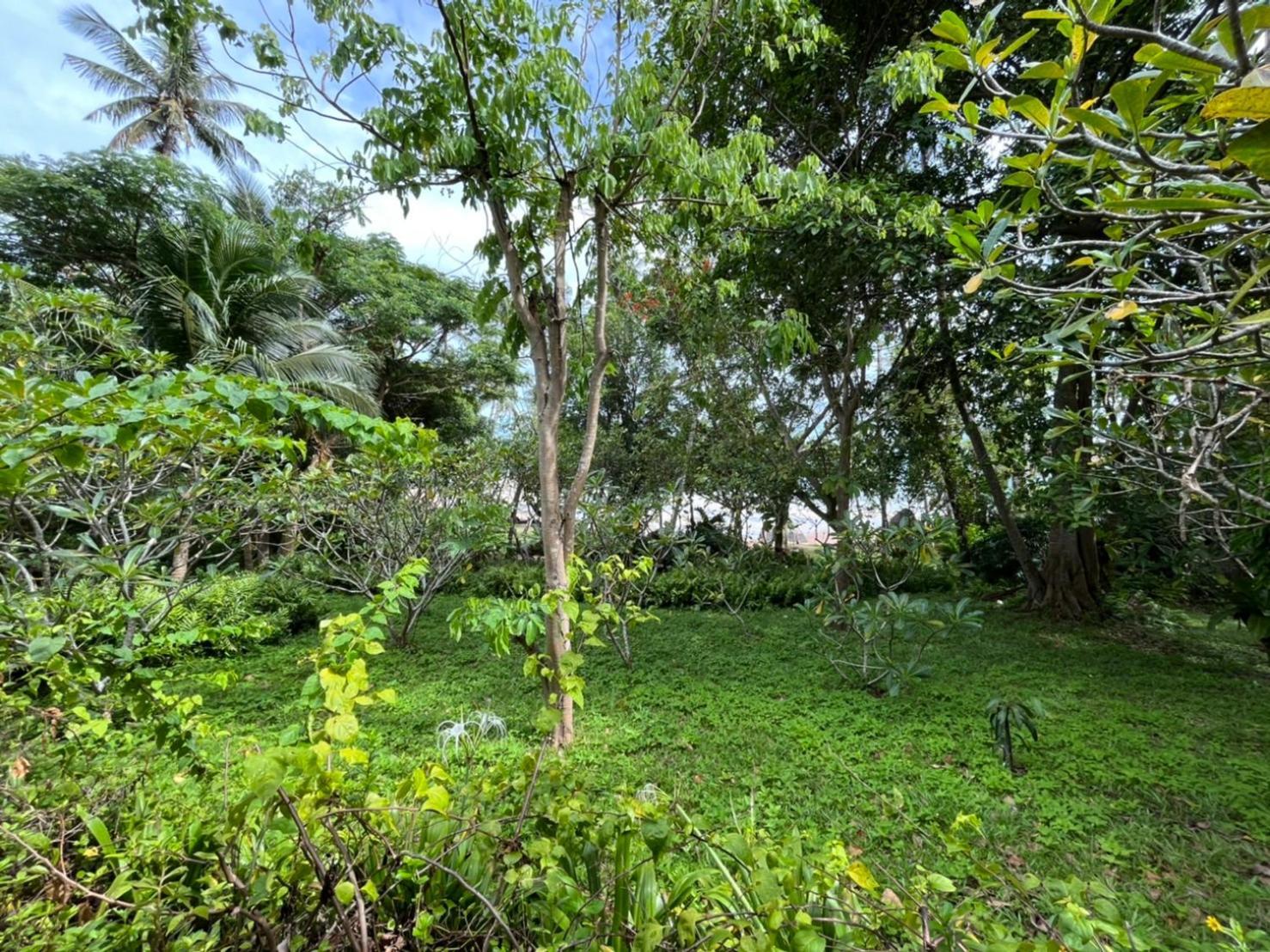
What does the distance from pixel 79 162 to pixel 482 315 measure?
968 centimetres

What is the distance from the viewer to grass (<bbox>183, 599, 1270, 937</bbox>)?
198 cm

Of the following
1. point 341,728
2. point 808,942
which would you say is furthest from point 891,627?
point 341,728

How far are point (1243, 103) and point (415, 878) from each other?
173cm

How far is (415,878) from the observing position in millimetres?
1035

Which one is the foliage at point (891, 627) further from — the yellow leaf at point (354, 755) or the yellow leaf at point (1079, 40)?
the yellow leaf at point (354, 755)

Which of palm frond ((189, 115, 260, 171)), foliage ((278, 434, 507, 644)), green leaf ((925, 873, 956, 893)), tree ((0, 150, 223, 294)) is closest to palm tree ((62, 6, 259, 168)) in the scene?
palm frond ((189, 115, 260, 171))

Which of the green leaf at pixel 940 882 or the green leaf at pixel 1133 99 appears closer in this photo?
the green leaf at pixel 1133 99

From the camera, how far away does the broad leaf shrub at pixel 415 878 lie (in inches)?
33.3

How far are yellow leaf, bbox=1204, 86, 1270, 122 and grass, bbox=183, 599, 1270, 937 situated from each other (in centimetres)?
133

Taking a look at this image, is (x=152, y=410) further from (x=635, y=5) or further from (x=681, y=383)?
(x=681, y=383)

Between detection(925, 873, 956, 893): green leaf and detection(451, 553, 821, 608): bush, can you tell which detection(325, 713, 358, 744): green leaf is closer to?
detection(925, 873, 956, 893): green leaf

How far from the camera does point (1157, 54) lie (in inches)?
25.5

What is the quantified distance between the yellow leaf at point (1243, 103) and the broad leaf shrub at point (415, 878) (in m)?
1.08

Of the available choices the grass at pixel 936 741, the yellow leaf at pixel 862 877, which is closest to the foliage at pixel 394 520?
the grass at pixel 936 741
